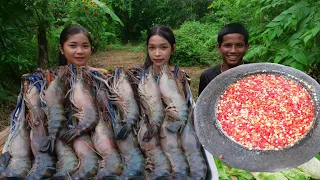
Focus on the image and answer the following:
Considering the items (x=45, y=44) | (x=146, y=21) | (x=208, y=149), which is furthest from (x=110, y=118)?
(x=146, y=21)

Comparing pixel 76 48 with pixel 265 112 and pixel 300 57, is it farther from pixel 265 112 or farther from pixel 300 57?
pixel 300 57

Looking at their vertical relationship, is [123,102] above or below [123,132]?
above

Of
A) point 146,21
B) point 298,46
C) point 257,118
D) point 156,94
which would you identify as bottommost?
point 257,118

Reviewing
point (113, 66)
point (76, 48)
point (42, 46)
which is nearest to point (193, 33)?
point (113, 66)

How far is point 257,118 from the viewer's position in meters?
1.95

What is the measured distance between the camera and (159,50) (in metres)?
2.74

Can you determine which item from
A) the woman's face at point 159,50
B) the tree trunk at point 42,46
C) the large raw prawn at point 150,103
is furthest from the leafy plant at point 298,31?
the tree trunk at point 42,46

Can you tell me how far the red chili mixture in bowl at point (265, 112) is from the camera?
6.07 feet

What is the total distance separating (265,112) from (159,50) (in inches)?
45.1

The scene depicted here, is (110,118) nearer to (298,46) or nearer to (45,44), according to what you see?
(298,46)

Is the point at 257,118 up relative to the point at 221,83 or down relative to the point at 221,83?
down

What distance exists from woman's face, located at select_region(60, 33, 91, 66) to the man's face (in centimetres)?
131

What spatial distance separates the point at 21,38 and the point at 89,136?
4504 millimetres

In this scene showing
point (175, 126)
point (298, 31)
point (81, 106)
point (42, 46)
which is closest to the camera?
point (175, 126)
